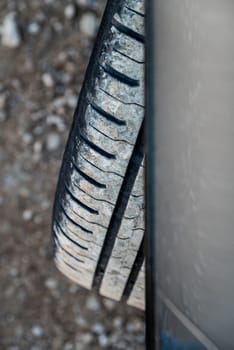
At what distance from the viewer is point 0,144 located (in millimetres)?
1930

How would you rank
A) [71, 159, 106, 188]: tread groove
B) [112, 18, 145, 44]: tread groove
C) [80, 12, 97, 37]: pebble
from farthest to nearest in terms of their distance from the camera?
[80, 12, 97, 37]: pebble → [71, 159, 106, 188]: tread groove → [112, 18, 145, 44]: tread groove

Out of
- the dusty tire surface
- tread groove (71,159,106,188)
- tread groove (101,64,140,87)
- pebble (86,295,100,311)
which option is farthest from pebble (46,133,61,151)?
tread groove (101,64,140,87)

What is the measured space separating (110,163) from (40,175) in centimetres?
75

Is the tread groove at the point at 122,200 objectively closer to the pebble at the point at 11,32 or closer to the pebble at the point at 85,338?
the pebble at the point at 85,338

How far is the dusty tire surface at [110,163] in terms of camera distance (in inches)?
43.8

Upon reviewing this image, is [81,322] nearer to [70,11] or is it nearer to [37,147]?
[37,147]

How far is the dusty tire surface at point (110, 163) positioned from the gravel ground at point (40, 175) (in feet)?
1.52

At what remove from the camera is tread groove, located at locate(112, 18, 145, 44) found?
1095 mm

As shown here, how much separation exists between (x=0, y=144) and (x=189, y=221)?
1.13m

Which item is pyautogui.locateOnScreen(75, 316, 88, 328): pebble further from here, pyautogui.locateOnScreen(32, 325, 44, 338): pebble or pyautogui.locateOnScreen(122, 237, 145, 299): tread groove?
pyautogui.locateOnScreen(122, 237, 145, 299): tread groove

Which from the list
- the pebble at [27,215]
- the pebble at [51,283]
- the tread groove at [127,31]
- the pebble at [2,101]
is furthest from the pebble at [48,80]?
the tread groove at [127,31]

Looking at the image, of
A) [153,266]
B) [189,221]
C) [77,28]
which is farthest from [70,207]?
[77,28]

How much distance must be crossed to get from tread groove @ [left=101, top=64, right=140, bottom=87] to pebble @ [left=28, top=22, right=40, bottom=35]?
0.87 meters

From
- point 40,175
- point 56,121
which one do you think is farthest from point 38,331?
point 56,121
